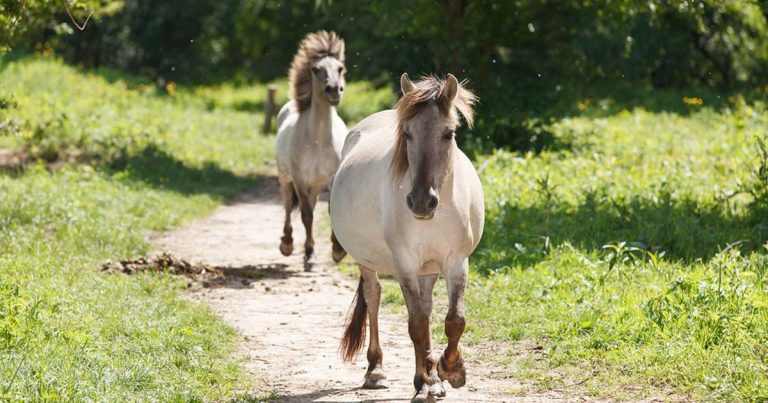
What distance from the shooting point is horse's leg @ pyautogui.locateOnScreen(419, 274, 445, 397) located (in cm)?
613

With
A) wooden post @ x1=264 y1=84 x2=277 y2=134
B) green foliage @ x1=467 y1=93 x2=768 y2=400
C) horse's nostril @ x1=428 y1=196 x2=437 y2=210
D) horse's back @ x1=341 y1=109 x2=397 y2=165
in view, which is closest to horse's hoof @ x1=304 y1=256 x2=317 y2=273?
green foliage @ x1=467 y1=93 x2=768 y2=400

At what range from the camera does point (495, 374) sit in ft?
23.2

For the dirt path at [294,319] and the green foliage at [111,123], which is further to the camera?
the green foliage at [111,123]

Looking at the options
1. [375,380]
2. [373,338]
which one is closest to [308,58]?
[373,338]

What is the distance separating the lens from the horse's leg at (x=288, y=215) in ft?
38.2

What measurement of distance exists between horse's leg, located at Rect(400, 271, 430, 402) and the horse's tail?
1.00 m

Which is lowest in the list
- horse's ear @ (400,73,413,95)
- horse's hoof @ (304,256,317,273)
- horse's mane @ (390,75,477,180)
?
horse's hoof @ (304,256,317,273)

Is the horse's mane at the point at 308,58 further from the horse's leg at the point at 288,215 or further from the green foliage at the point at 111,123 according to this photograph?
the green foliage at the point at 111,123

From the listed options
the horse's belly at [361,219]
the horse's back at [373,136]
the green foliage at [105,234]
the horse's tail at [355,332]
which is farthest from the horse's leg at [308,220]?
the horse's belly at [361,219]

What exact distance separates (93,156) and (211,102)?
12.9 meters

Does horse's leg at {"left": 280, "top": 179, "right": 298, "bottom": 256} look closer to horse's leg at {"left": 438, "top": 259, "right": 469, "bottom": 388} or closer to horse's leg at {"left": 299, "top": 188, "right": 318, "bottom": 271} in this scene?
horse's leg at {"left": 299, "top": 188, "right": 318, "bottom": 271}

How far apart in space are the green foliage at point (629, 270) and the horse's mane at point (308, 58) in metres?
2.71

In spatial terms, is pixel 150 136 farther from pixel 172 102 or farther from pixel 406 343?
pixel 406 343

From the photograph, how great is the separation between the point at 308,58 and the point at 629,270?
196 inches
